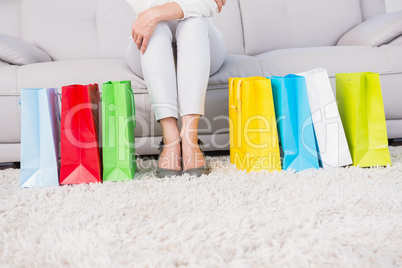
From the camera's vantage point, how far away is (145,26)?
100 centimetres

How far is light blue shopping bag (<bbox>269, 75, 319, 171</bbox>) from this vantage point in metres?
1.03

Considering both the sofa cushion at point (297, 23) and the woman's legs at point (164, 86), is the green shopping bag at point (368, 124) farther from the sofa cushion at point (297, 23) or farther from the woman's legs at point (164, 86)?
the sofa cushion at point (297, 23)

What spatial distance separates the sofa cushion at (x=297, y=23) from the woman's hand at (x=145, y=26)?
861 millimetres

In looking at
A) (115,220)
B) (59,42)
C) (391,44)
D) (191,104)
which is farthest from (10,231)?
(391,44)

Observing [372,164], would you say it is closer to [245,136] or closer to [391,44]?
[245,136]

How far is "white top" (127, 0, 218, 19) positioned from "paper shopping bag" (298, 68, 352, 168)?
0.38 m

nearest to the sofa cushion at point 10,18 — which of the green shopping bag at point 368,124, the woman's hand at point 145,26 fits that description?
the woman's hand at point 145,26

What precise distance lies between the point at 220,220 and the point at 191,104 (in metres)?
0.44

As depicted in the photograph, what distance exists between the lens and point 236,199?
0.80 meters

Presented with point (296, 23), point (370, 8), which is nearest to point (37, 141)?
point (296, 23)

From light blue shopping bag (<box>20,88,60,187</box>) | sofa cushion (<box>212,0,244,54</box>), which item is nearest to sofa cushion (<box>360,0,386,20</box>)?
sofa cushion (<box>212,0,244,54</box>)

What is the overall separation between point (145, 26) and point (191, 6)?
16cm

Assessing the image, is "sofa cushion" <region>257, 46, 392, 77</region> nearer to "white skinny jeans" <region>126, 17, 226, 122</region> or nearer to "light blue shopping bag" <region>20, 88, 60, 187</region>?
"white skinny jeans" <region>126, 17, 226, 122</region>

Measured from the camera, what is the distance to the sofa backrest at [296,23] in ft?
5.79
